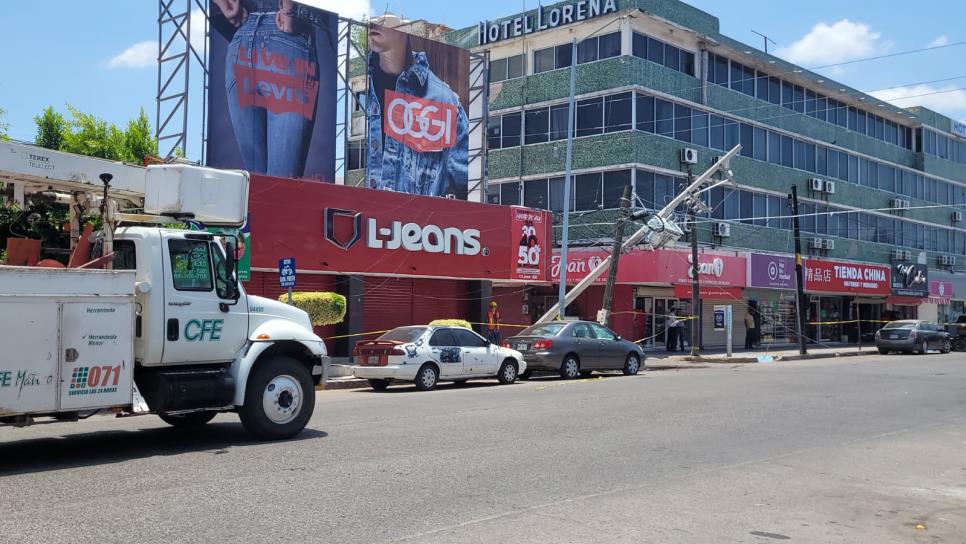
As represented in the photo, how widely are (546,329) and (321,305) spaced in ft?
19.7

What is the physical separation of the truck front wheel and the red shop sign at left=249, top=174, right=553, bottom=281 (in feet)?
42.9

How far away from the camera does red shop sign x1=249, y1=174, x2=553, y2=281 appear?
80.8 ft

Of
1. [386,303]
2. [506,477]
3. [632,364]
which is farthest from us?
[386,303]

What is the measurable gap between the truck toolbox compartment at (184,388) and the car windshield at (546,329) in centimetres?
1281

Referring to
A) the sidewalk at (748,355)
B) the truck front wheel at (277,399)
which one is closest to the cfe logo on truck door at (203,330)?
the truck front wheel at (277,399)

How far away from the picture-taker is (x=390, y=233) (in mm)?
27297

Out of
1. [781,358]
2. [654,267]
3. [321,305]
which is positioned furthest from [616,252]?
[321,305]

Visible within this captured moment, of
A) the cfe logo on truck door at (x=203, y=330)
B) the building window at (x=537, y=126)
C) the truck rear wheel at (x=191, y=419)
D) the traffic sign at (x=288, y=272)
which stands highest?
the building window at (x=537, y=126)

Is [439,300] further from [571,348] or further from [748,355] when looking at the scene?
[748,355]

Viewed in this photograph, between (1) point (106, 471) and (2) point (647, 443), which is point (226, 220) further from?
(2) point (647, 443)

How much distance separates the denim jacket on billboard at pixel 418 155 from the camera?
31.4m

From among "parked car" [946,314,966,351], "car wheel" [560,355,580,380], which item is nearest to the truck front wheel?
"car wheel" [560,355,580,380]

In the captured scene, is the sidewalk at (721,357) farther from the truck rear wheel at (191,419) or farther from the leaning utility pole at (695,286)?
the truck rear wheel at (191,419)

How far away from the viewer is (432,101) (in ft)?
108
